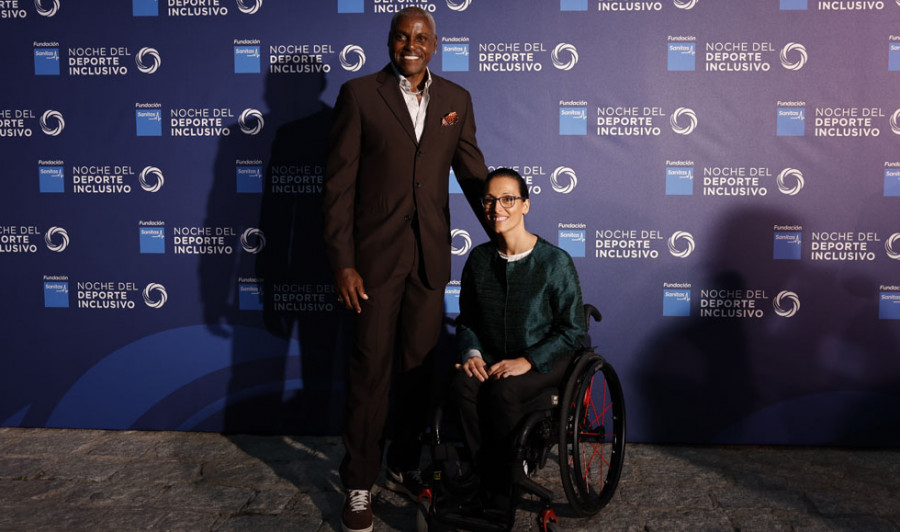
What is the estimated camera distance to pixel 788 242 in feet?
11.0

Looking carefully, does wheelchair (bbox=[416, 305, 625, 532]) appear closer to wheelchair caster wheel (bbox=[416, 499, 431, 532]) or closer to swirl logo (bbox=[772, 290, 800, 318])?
wheelchair caster wheel (bbox=[416, 499, 431, 532])

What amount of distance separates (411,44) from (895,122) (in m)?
2.37

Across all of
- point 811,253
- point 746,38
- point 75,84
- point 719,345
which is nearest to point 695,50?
point 746,38

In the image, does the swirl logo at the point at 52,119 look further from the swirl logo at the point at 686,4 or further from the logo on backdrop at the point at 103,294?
the swirl logo at the point at 686,4

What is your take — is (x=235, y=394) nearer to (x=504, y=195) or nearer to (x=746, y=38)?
(x=504, y=195)

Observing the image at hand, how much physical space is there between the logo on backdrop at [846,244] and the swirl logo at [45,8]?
3951 millimetres

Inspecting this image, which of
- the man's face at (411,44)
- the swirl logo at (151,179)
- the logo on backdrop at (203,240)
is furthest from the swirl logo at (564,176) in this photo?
the swirl logo at (151,179)

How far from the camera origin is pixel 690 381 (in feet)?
11.3

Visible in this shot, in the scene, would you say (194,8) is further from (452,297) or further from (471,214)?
(452,297)

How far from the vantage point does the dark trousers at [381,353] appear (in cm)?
263

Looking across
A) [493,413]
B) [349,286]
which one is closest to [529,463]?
[493,413]

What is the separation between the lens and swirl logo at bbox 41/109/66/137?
359 cm

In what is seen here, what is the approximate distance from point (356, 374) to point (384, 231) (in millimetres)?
557

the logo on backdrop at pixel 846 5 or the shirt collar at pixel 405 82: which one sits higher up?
the logo on backdrop at pixel 846 5
